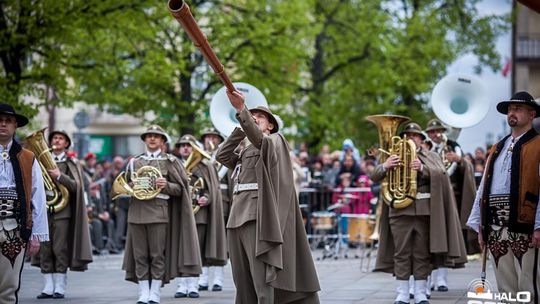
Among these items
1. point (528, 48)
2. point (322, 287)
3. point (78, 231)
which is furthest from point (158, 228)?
point (528, 48)

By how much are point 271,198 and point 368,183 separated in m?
13.1

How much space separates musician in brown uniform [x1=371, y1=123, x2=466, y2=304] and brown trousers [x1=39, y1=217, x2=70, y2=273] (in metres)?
4.11

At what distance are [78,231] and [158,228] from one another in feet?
5.26

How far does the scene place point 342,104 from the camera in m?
39.9

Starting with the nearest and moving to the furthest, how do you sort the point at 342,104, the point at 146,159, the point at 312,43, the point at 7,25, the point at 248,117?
the point at 248,117
the point at 146,159
the point at 7,25
the point at 312,43
the point at 342,104

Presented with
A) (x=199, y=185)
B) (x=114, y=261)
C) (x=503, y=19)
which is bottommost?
(x=114, y=261)

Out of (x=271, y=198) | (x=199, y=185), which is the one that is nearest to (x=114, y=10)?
(x=199, y=185)

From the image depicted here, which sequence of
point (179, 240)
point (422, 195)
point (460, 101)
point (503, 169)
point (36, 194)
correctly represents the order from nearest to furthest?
point (503, 169) < point (36, 194) < point (422, 195) < point (179, 240) < point (460, 101)

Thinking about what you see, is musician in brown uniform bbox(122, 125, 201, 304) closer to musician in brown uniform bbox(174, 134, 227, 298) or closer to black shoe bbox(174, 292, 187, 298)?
black shoe bbox(174, 292, 187, 298)

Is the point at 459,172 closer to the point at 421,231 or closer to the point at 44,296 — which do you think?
the point at 421,231

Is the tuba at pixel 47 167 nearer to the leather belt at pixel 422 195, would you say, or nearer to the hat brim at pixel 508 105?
the leather belt at pixel 422 195

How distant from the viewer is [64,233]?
51.6 feet

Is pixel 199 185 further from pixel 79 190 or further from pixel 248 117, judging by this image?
pixel 248 117

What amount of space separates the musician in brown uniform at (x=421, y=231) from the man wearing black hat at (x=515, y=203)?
124 inches
